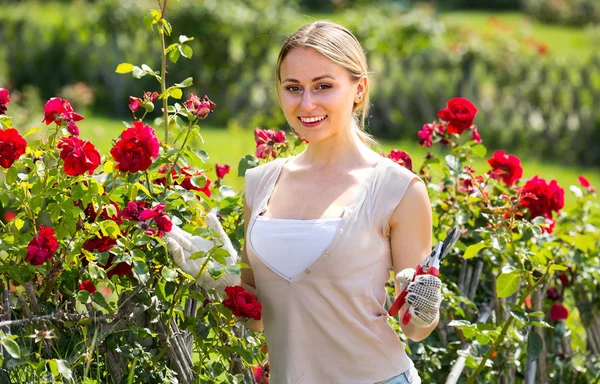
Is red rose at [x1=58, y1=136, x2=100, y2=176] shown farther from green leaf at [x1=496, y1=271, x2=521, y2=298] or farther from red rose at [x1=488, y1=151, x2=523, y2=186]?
red rose at [x1=488, y1=151, x2=523, y2=186]

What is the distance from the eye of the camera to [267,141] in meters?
2.97

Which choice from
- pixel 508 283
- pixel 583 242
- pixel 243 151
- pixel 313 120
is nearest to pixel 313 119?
pixel 313 120

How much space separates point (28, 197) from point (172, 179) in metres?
0.40

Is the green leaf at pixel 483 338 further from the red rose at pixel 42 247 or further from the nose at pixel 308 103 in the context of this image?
the red rose at pixel 42 247

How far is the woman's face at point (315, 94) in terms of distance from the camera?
2.37 meters

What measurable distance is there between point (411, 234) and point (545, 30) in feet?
56.9

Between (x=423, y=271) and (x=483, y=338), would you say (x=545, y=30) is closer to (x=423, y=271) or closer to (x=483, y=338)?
(x=483, y=338)

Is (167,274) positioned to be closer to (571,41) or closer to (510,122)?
(510,122)

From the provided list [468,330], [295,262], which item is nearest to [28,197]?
[295,262]

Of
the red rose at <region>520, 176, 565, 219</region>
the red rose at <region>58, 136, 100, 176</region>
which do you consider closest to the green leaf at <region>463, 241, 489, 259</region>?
the red rose at <region>520, 176, 565, 219</region>

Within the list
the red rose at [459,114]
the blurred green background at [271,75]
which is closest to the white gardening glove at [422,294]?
the red rose at [459,114]

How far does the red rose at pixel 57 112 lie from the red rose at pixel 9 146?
127mm

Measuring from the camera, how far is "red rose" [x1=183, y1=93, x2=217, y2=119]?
8.17 feet

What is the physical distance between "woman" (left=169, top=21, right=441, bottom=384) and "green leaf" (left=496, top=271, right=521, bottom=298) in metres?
0.47
